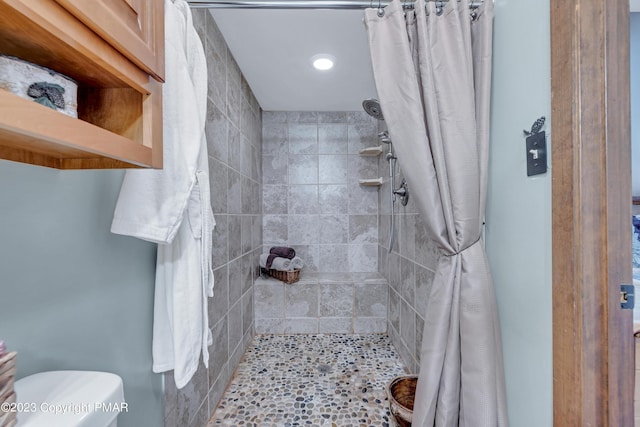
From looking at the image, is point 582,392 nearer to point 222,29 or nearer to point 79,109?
point 79,109

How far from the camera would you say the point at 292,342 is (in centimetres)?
215

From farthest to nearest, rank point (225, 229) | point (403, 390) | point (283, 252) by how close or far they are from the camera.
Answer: point (283, 252)
point (225, 229)
point (403, 390)

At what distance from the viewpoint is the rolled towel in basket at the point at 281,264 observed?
88.9 inches

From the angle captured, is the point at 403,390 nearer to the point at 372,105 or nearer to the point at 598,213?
the point at 598,213

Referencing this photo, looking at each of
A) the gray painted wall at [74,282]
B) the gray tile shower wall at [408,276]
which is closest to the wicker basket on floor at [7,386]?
the gray painted wall at [74,282]

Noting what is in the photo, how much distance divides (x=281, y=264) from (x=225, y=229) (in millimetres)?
812

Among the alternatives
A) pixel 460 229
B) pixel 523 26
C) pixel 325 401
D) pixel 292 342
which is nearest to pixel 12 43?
pixel 460 229

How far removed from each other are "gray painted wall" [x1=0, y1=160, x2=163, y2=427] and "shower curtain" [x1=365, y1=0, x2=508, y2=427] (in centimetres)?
99

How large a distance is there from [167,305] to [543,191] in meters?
1.24

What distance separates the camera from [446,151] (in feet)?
3.04

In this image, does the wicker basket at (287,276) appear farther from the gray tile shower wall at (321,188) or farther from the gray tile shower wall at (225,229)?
the gray tile shower wall at (321,188)

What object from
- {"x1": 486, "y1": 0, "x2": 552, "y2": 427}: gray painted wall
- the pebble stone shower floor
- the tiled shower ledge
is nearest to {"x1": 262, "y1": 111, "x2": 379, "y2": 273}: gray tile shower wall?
the tiled shower ledge

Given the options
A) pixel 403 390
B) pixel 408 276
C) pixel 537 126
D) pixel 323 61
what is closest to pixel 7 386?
pixel 537 126

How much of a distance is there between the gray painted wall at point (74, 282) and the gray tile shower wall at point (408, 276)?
1334 mm
